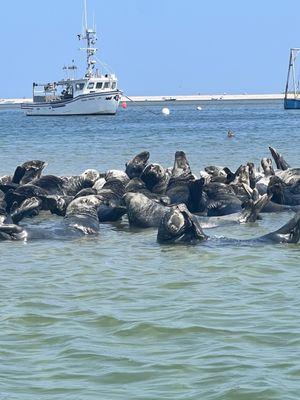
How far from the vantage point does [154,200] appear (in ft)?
50.5

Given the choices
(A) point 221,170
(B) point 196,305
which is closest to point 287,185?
(A) point 221,170

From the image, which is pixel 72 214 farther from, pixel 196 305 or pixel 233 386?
pixel 233 386

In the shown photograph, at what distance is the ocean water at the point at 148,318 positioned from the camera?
723 cm

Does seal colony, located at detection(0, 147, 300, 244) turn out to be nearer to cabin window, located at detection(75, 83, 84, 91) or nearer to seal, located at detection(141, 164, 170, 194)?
seal, located at detection(141, 164, 170, 194)

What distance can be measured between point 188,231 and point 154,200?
258 cm

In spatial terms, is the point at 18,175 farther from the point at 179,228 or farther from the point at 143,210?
the point at 179,228

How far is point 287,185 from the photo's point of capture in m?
17.5

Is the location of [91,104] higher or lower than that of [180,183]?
lower

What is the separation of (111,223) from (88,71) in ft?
256

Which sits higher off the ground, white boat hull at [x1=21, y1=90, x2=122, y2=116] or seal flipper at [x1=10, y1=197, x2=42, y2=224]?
seal flipper at [x1=10, y1=197, x2=42, y2=224]

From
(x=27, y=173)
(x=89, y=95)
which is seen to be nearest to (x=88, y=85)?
(x=89, y=95)

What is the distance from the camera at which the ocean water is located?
723 cm

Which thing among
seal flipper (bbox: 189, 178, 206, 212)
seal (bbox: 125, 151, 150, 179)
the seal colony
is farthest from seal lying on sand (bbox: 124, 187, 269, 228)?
seal (bbox: 125, 151, 150, 179)

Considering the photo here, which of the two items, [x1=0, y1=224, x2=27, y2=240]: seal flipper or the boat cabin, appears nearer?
[x1=0, y1=224, x2=27, y2=240]: seal flipper
